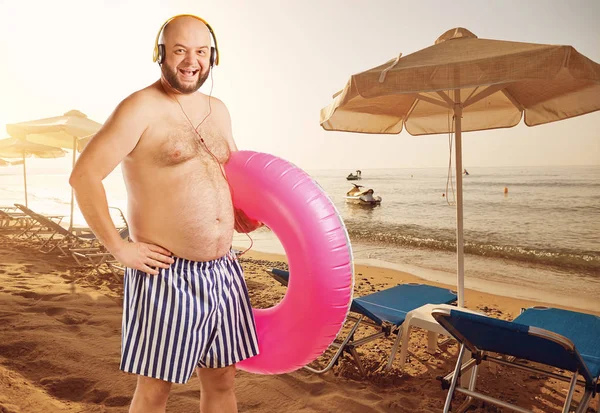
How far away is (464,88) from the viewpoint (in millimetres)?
3004

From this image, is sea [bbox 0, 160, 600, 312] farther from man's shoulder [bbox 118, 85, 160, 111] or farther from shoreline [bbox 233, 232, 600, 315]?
man's shoulder [bbox 118, 85, 160, 111]

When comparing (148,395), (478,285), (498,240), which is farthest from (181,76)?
(498,240)

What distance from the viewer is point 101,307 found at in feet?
14.1

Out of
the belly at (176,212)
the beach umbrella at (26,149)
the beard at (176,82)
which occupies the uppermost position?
the beach umbrella at (26,149)

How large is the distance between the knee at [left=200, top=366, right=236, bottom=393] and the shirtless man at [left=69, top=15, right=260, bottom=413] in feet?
0.12

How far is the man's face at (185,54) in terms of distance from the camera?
1546mm

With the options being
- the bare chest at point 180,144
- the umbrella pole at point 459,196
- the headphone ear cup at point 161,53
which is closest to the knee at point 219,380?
the bare chest at point 180,144

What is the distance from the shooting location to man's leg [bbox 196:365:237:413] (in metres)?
1.74

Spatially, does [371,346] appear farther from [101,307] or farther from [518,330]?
[101,307]

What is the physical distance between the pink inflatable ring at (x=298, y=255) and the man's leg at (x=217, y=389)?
0.10 metres

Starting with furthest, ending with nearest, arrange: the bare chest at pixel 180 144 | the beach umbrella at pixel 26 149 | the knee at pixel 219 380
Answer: the beach umbrella at pixel 26 149 → the knee at pixel 219 380 → the bare chest at pixel 180 144

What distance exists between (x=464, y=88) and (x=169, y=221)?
7.56ft

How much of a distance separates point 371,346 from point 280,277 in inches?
45.5

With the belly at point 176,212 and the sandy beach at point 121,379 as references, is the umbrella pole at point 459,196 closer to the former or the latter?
the sandy beach at point 121,379
